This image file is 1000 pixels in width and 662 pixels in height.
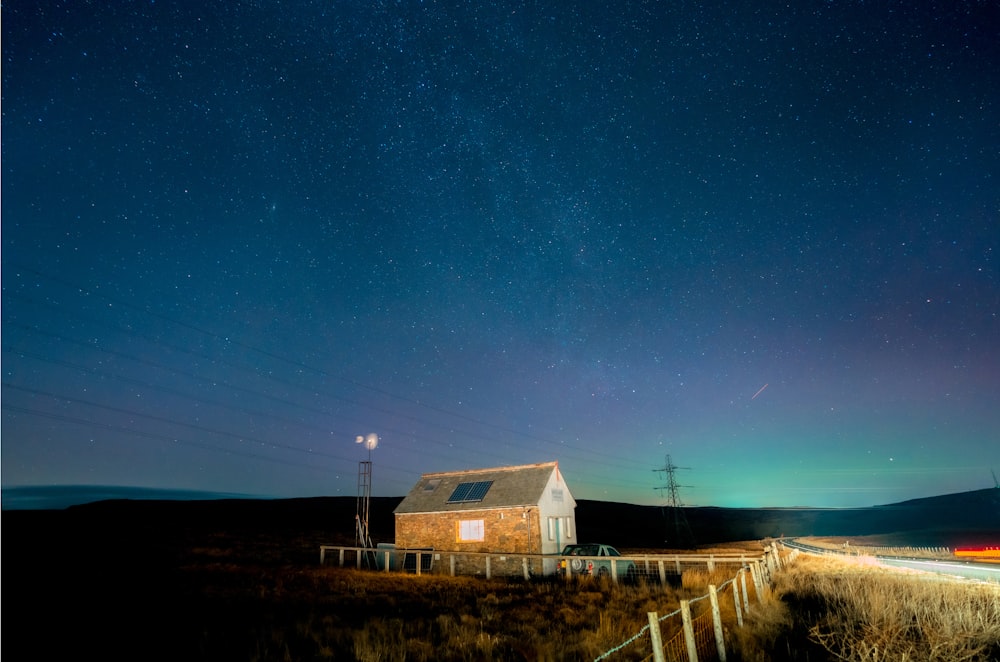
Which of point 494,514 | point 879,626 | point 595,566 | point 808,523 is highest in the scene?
point 494,514

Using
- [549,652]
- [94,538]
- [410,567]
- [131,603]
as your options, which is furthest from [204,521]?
[549,652]

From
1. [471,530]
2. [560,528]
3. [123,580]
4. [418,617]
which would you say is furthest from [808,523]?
[123,580]

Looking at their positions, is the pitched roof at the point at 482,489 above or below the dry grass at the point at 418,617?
above

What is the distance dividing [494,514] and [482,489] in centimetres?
270

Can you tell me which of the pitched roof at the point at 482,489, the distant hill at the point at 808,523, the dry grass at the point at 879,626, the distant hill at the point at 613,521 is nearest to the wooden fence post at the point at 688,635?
the dry grass at the point at 879,626

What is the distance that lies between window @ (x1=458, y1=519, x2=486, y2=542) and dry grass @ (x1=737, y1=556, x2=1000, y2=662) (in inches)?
725

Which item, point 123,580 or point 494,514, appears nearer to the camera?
point 123,580

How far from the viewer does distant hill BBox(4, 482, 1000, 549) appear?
63625 mm

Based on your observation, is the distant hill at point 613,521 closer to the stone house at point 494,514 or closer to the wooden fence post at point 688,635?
the stone house at point 494,514

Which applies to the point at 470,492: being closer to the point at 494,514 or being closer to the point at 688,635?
the point at 494,514

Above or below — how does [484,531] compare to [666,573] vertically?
above

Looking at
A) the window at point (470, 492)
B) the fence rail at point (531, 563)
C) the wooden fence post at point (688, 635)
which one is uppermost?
the window at point (470, 492)

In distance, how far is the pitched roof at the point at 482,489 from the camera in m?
30.2

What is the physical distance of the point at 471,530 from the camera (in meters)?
30.5
